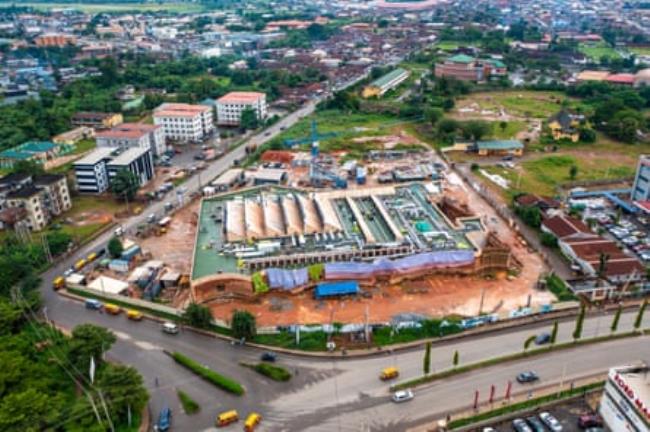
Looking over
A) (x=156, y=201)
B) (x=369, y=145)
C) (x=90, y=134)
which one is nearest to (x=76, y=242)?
(x=156, y=201)

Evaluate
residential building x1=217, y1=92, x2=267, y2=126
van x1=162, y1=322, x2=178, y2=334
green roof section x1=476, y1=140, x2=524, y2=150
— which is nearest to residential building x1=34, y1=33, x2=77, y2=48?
residential building x1=217, y1=92, x2=267, y2=126

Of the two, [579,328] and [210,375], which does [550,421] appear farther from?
[210,375]

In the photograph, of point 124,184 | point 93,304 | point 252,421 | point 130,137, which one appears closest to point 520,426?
point 252,421

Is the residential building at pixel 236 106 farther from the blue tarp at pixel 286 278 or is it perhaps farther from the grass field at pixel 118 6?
the grass field at pixel 118 6

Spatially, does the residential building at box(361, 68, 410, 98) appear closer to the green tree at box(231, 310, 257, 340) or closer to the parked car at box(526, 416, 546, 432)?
the green tree at box(231, 310, 257, 340)

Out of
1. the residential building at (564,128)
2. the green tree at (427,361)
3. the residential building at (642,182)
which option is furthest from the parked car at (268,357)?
the residential building at (564,128)

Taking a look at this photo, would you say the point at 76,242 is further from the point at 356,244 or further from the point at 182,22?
the point at 182,22

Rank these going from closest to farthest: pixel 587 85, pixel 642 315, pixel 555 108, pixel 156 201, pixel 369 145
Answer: pixel 642 315 < pixel 156 201 < pixel 369 145 < pixel 555 108 < pixel 587 85
